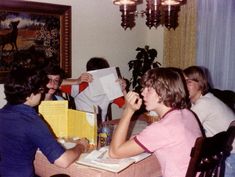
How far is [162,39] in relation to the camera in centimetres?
501

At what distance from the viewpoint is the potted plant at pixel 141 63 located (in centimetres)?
475

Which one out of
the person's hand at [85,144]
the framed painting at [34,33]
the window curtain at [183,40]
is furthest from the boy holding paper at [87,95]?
the window curtain at [183,40]

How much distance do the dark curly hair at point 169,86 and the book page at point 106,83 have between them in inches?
49.6

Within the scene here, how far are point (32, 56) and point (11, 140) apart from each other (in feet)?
6.85

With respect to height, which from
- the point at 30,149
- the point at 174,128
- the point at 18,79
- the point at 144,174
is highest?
the point at 18,79

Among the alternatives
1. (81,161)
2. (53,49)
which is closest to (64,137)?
(81,161)

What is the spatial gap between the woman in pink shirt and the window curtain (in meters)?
2.94

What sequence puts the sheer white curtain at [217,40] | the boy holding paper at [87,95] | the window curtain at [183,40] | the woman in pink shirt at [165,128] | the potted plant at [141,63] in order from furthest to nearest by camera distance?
the potted plant at [141,63] → the window curtain at [183,40] → the sheer white curtain at [217,40] → the boy holding paper at [87,95] → the woman in pink shirt at [165,128]

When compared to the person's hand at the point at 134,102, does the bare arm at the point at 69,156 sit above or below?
below

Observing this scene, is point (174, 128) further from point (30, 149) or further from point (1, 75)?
point (1, 75)

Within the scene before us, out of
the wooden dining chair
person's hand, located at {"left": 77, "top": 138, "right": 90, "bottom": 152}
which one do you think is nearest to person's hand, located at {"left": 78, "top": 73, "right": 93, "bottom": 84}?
person's hand, located at {"left": 77, "top": 138, "right": 90, "bottom": 152}

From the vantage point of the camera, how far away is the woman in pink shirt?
61.4 inches

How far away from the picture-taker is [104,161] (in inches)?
72.3

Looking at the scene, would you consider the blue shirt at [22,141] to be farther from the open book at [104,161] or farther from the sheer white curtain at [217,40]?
the sheer white curtain at [217,40]
